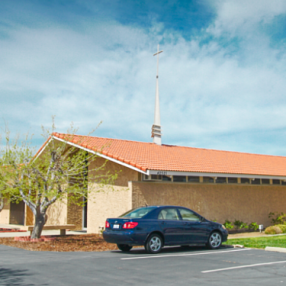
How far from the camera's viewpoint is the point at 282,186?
21.7m

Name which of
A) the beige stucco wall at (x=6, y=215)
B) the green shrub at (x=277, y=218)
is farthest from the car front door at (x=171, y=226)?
the beige stucco wall at (x=6, y=215)

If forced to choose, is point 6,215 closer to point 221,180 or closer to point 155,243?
point 221,180

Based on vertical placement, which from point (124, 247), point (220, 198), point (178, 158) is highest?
point (178, 158)

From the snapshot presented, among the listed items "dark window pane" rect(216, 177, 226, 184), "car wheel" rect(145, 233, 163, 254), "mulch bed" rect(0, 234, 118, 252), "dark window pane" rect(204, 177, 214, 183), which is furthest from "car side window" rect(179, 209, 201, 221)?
"dark window pane" rect(216, 177, 226, 184)

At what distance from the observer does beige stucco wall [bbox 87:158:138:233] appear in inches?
658

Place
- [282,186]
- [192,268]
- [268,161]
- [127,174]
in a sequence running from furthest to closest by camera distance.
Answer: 1. [268,161]
2. [282,186]
3. [127,174]
4. [192,268]

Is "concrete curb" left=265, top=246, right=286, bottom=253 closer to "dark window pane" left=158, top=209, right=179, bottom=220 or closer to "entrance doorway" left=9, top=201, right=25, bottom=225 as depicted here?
"dark window pane" left=158, top=209, right=179, bottom=220

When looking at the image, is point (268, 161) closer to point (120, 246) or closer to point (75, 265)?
point (120, 246)

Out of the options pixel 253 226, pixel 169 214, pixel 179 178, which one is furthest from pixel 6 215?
pixel 169 214

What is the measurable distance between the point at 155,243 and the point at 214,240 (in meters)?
2.36

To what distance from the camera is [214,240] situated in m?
12.6

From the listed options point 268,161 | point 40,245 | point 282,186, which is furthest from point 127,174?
point 268,161

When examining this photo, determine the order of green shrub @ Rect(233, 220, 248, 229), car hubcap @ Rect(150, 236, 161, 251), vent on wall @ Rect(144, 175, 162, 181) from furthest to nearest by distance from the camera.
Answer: green shrub @ Rect(233, 220, 248, 229) → vent on wall @ Rect(144, 175, 162, 181) → car hubcap @ Rect(150, 236, 161, 251)

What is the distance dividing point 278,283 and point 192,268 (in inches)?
86.2
